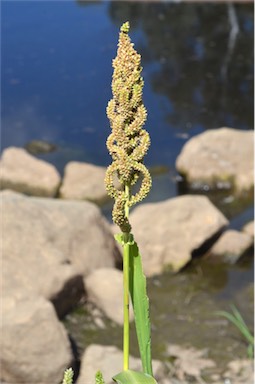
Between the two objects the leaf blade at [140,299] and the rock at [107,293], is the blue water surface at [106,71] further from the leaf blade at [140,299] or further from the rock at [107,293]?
the leaf blade at [140,299]

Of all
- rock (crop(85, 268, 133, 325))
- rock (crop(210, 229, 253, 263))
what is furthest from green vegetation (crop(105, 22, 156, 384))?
rock (crop(210, 229, 253, 263))

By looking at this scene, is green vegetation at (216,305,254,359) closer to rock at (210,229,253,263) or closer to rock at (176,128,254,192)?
rock at (210,229,253,263)

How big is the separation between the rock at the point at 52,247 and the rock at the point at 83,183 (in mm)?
1118

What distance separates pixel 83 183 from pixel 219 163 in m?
0.90

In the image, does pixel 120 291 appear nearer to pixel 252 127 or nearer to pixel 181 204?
pixel 181 204

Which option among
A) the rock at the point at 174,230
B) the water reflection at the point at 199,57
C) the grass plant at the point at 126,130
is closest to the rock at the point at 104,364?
the rock at the point at 174,230

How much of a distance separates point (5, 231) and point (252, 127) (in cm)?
332

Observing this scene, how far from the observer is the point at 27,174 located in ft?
18.1

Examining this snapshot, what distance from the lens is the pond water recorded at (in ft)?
14.0

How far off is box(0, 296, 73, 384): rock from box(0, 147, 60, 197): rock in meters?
2.45

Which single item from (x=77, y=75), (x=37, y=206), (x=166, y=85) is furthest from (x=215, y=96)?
(x=37, y=206)


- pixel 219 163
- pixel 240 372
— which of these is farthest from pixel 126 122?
pixel 219 163

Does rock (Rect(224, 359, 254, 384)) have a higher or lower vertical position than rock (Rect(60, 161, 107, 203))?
lower

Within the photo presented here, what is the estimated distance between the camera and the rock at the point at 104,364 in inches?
110
